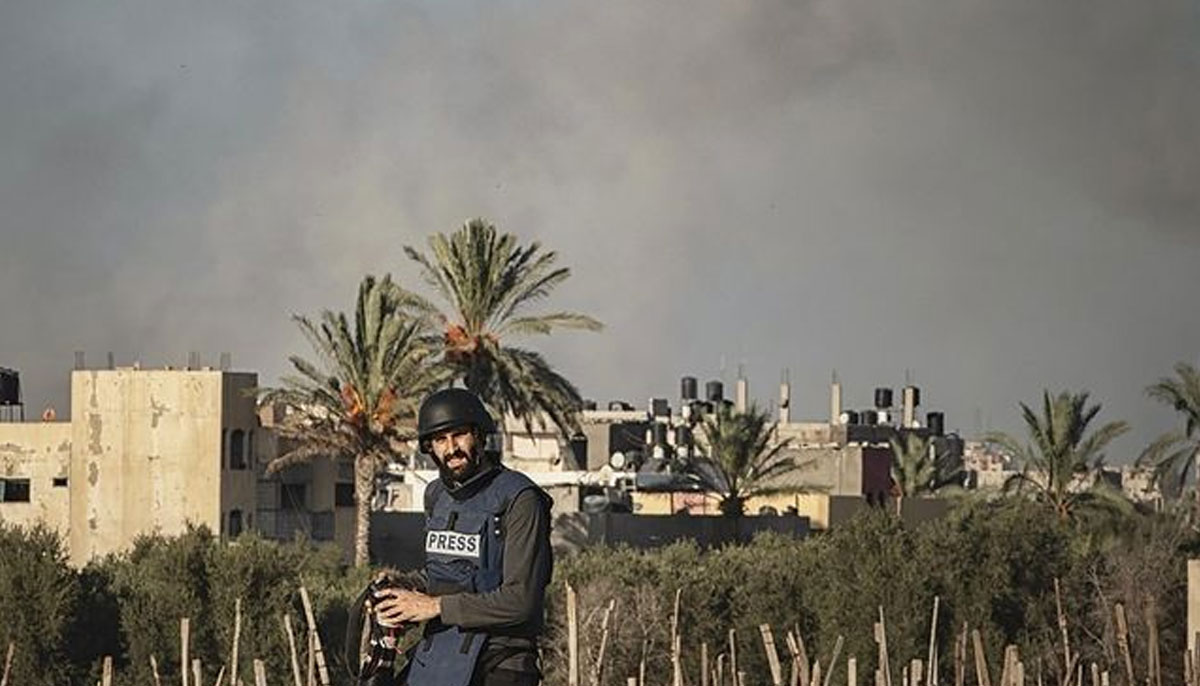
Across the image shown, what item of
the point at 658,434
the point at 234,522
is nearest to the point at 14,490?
the point at 234,522

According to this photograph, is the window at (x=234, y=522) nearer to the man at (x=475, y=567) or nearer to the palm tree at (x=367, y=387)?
the palm tree at (x=367, y=387)

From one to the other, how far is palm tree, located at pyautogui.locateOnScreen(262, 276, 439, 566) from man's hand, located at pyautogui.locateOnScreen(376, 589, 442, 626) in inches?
1693

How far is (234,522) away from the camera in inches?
2596

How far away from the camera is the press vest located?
7.30m

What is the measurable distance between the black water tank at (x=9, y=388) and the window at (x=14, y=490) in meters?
2.77

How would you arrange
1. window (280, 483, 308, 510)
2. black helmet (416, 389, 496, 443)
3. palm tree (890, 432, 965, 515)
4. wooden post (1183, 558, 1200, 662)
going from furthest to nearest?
1. palm tree (890, 432, 965, 515)
2. window (280, 483, 308, 510)
3. wooden post (1183, 558, 1200, 662)
4. black helmet (416, 389, 496, 443)

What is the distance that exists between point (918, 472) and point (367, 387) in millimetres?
38047

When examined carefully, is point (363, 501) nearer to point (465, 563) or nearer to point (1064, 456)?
point (1064, 456)

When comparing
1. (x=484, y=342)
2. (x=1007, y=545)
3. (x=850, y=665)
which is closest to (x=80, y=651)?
(x=484, y=342)

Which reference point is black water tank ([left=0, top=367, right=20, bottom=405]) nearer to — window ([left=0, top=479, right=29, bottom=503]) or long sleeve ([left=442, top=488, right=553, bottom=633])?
window ([left=0, top=479, right=29, bottom=503])

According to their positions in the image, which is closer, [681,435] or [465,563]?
[465,563]

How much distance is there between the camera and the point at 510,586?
7230 mm

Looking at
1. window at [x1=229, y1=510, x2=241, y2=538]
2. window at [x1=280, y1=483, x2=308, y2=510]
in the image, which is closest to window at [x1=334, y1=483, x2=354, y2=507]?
window at [x1=280, y1=483, x2=308, y2=510]

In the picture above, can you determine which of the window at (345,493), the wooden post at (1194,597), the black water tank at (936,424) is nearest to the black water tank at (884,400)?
the black water tank at (936,424)
